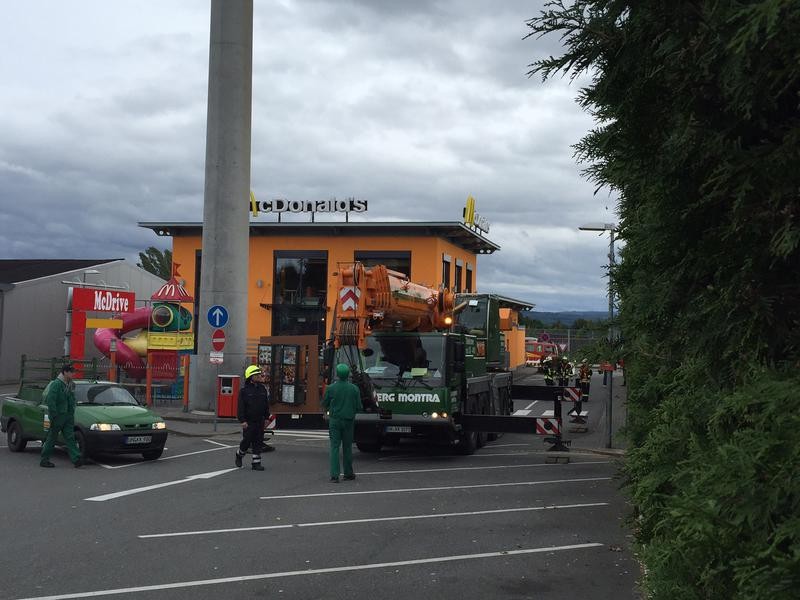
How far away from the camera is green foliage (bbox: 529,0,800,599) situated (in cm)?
340

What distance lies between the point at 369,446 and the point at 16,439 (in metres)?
6.98

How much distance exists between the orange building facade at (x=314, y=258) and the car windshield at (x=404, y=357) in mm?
26502

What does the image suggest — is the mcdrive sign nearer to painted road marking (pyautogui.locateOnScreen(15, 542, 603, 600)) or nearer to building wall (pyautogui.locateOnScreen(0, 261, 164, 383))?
building wall (pyautogui.locateOnScreen(0, 261, 164, 383))

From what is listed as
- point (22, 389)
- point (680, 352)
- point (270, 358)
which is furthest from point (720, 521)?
point (270, 358)

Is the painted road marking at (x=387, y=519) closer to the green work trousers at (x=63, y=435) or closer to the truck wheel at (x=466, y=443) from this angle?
the truck wheel at (x=466, y=443)

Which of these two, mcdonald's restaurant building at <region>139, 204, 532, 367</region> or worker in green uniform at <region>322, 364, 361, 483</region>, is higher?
mcdonald's restaurant building at <region>139, 204, 532, 367</region>

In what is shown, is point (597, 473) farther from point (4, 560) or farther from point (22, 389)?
point (22, 389)

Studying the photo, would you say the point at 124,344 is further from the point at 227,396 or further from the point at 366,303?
the point at 366,303

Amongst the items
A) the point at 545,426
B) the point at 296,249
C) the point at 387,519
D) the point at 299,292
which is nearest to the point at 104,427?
the point at 387,519

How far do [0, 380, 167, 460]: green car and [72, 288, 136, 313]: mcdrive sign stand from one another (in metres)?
19.7

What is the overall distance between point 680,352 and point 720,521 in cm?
157

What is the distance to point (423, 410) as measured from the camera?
1636 cm

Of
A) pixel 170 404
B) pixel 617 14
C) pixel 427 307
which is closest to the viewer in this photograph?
pixel 617 14

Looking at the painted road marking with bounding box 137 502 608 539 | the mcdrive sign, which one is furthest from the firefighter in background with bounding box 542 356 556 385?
the mcdrive sign
